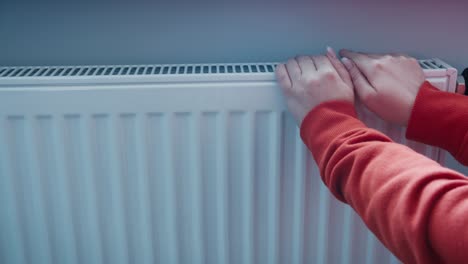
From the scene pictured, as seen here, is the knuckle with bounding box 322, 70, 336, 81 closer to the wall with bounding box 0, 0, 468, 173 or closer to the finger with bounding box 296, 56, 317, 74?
the finger with bounding box 296, 56, 317, 74

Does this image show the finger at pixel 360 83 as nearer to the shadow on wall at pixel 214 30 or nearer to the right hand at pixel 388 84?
the right hand at pixel 388 84

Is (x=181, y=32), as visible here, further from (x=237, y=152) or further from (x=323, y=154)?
(x=323, y=154)

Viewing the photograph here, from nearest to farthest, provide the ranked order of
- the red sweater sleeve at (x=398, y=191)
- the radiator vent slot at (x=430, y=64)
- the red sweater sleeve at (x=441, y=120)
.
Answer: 1. the red sweater sleeve at (x=398, y=191)
2. the red sweater sleeve at (x=441, y=120)
3. the radiator vent slot at (x=430, y=64)

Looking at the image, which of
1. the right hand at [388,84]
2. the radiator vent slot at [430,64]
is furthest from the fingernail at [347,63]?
the radiator vent slot at [430,64]

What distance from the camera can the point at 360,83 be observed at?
0.63 meters

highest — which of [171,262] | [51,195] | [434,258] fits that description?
[434,258]

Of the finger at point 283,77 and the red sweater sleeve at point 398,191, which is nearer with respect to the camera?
the red sweater sleeve at point 398,191

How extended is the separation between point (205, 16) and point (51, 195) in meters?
0.30

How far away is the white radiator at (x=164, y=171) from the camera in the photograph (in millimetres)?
660

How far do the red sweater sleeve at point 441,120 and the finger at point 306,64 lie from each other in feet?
0.39

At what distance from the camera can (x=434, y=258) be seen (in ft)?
1.31

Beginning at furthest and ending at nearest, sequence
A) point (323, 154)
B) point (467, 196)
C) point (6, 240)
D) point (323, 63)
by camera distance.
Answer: point (6, 240), point (323, 63), point (323, 154), point (467, 196)

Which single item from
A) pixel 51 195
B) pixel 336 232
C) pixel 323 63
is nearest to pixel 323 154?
pixel 323 63

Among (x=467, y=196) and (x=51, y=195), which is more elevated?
(x=467, y=196)
